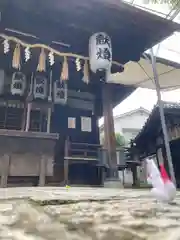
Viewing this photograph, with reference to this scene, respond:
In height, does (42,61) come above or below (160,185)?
above

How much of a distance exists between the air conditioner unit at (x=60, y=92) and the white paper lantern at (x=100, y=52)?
1.85 metres

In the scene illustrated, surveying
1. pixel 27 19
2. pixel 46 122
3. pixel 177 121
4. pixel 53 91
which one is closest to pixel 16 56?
pixel 27 19

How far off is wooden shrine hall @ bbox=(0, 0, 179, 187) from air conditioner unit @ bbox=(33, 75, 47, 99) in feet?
0.11

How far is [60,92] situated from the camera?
8734mm

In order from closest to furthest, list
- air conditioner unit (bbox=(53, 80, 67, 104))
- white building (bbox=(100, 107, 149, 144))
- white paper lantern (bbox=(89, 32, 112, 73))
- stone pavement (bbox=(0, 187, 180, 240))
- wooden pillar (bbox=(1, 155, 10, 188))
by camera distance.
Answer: stone pavement (bbox=(0, 187, 180, 240))
wooden pillar (bbox=(1, 155, 10, 188))
white paper lantern (bbox=(89, 32, 112, 73))
air conditioner unit (bbox=(53, 80, 67, 104))
white building (bbox=(100, 107, 149, 144))

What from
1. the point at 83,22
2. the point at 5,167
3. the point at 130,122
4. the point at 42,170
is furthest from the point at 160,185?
the point at 130,122

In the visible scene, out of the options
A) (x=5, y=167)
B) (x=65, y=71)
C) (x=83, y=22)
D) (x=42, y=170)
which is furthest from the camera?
(x=65, y=71)

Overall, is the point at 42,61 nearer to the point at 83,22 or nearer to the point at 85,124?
the point at 83,22

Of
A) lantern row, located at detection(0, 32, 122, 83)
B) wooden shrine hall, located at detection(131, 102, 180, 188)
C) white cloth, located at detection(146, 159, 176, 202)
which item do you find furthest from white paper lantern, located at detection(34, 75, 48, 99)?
wooden shrine hall, located at detection(131, 102, 180, 188)

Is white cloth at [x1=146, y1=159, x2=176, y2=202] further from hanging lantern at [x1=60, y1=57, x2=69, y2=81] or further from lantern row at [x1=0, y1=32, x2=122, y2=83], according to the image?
hanging lantern at [x1=60, y1=57, x2=69, y2=81]

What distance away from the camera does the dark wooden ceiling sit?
21.2ft

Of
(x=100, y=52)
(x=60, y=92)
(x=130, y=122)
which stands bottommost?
(x=60, y=92)

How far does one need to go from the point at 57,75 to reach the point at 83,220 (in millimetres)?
7218

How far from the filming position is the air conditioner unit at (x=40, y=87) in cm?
831
